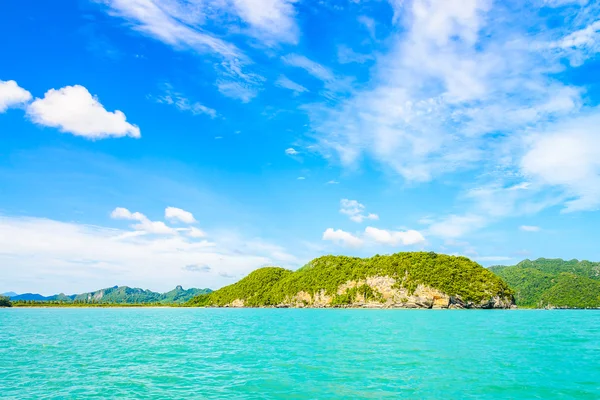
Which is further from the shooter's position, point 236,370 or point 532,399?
point 236,370

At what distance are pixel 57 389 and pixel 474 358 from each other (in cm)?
3019

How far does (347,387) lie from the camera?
21.7 m

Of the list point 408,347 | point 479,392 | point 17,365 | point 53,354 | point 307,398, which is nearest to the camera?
point 307,398

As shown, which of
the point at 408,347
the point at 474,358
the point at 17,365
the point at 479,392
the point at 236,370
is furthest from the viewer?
the point at 408,347

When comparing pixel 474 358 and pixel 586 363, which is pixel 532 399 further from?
pixel 586 363

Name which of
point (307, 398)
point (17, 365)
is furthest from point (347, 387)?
point (17, 365)

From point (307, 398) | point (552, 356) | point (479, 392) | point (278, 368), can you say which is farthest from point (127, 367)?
point (552, 356)

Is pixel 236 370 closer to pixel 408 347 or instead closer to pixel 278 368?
pixel 278 368

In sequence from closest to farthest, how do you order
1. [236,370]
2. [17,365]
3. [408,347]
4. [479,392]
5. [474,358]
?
[479,392], [236,370], [17,365], [474,358], [408,347]

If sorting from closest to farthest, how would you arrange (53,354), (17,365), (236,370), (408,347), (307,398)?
(307,398)
(236,370)
(17,365)
(53,354)
(408,347)

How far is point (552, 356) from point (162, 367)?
32794 millimetres

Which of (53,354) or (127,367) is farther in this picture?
(53,354)

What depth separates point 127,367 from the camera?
28281 mm

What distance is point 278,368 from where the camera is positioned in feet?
91.7
